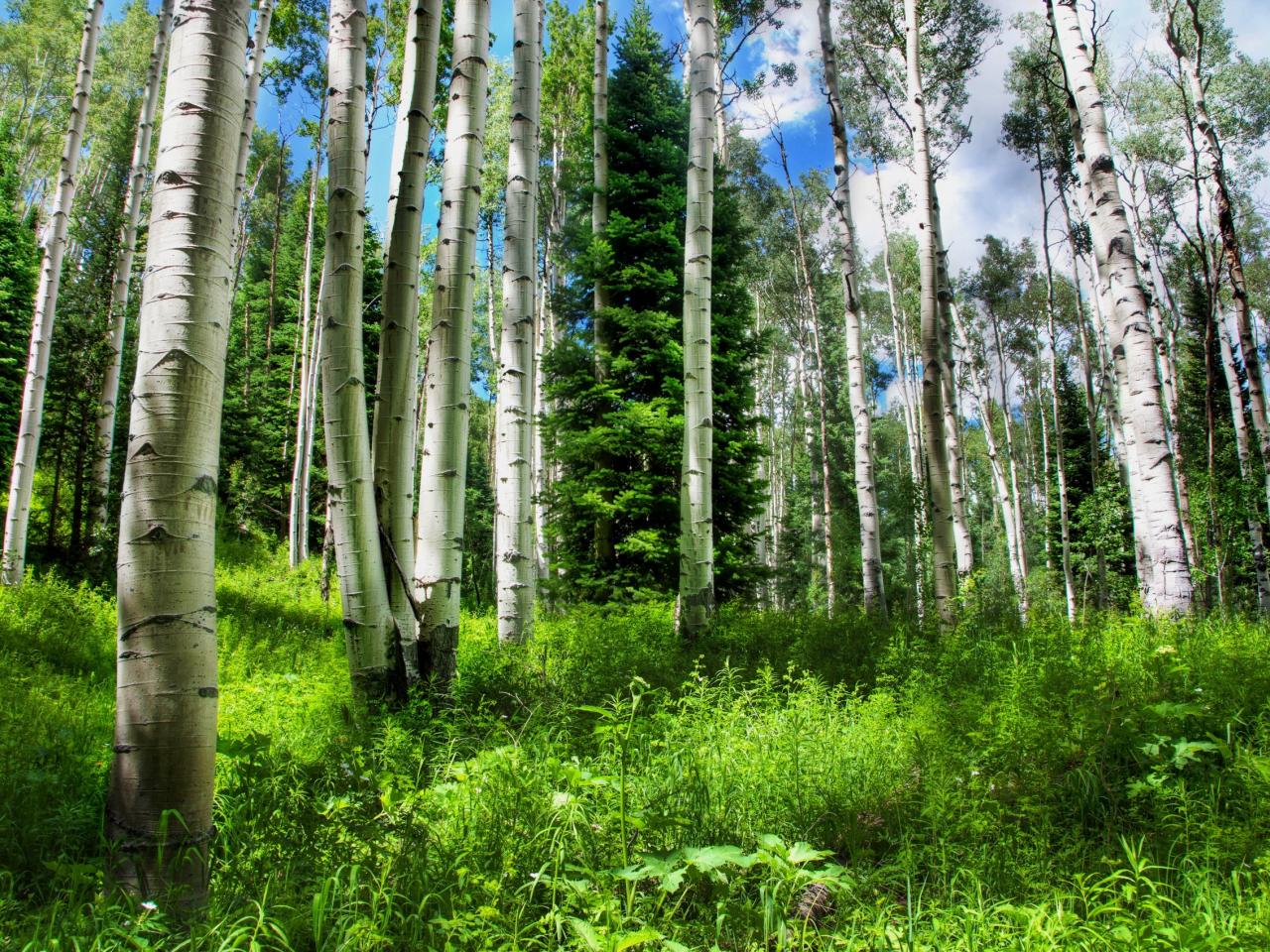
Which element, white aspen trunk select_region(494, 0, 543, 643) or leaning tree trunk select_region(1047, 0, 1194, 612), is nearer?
leaning tree trunk select_region(1047, 0, 1194, 612)

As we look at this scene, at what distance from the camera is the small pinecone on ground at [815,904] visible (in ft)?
7.28

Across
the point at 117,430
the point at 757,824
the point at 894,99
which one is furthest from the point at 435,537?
the point at 894,99

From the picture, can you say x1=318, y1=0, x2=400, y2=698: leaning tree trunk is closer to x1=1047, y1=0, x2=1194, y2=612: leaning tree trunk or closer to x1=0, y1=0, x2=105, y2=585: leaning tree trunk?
x1=1047, y1=0, x2=1194, y2=612: leaning tree trunk

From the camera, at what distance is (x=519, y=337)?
6355 mm

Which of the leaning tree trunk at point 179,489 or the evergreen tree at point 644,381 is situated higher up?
the evergreen tree at point 644,381

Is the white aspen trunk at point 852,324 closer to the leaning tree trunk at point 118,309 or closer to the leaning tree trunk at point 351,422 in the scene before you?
the leaning tree trunk at point 351,422

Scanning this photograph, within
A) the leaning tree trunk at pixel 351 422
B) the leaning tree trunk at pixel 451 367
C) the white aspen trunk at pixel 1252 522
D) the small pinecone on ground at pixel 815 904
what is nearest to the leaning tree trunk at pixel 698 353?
the leaning tree trunk at pixel 451 367

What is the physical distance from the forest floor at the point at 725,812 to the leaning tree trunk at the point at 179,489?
24cm

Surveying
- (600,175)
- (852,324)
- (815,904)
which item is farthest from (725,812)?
(600,175)

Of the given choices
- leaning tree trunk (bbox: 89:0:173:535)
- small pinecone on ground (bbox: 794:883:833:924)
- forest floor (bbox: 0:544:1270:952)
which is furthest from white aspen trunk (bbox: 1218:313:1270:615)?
leaning tree trunk (bbox: 89:0:173:535)

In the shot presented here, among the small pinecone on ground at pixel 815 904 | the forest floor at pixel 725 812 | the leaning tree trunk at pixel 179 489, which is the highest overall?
the leaning tree trunk at pixel 179 489

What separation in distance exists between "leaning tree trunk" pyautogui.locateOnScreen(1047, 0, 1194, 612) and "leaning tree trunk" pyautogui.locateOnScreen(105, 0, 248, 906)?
6.23 m

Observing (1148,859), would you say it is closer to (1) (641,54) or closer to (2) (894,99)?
(1) (641,54)

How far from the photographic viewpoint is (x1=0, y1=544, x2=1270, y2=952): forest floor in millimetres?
1905
